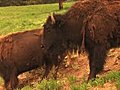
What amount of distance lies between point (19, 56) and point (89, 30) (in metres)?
2.36

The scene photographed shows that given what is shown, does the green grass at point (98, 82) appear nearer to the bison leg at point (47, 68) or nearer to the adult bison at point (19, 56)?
the bison leg at point (47, 68)

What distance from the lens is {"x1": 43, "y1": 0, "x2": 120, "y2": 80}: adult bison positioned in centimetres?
881

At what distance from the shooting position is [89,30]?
8.84m

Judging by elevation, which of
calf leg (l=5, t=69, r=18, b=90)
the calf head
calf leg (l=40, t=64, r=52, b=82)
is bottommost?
calf leg (l=5, t=69, r=18, b=90)

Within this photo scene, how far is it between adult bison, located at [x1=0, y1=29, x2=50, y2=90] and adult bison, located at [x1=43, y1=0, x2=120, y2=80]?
615mm

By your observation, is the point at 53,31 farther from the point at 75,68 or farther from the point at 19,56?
the point at 75,68

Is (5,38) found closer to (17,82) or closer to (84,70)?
(17,82)

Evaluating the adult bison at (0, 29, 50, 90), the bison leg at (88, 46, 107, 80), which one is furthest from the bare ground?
the bison leg at (88, 46, 107, 80)

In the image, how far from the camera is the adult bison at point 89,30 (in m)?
8.81

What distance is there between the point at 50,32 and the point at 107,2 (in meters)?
1.52

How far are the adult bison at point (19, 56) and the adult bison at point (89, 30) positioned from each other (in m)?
0.62

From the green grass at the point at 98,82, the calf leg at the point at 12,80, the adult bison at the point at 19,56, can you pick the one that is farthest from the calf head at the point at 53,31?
the green grass at the point at 98,82

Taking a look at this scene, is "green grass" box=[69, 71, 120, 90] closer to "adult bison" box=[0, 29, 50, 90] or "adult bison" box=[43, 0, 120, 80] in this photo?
"adult bison" box=[43, 0, 120, 80]

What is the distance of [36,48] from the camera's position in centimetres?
1019
